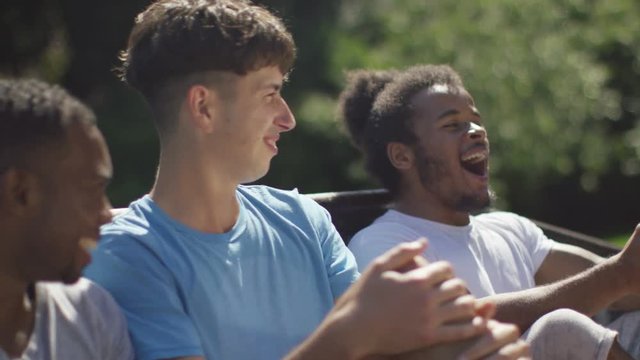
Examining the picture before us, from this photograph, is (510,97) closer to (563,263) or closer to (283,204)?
(563,263)

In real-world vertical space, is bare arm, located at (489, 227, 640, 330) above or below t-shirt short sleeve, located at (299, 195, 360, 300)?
below

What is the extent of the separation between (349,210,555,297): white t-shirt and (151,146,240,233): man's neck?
0.81 m

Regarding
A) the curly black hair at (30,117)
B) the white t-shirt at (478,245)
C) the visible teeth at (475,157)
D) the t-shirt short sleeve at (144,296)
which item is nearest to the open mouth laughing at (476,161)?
the visible teeth at (475,157)

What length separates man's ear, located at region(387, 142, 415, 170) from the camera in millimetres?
3934

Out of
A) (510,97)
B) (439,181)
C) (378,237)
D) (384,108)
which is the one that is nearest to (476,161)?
(439,181)

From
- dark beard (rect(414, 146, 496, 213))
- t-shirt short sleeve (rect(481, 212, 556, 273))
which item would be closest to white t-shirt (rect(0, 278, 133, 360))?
dark beard (rect(414, 146, 496, 213))

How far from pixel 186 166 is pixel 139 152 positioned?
612 cm

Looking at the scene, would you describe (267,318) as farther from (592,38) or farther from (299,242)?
(592,38)

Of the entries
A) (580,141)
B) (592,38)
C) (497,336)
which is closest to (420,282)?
(497,336)

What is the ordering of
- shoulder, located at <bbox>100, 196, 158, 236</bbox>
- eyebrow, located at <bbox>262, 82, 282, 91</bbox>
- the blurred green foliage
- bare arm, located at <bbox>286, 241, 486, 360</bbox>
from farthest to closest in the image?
the blurred green foliage, eyebrow, located at <bbox>262, 82, 282, 91</bbox>, shoulder, located at <bbox>100, 196, 158, 236</bbox>, bare arm, located at <bbox>286, 241, 486, 360</bbox>

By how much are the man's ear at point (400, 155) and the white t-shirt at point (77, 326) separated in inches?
65.1

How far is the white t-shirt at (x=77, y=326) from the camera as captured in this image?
2.28 meters

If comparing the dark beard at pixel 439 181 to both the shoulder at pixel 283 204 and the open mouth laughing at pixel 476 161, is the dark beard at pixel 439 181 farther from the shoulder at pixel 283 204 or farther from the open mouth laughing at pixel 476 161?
the shoulder at pixel 283 204

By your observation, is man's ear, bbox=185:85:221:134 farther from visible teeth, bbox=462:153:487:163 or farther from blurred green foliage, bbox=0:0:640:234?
blurred green foliage, bbox=0:0:640:234
